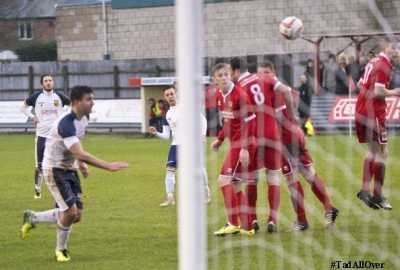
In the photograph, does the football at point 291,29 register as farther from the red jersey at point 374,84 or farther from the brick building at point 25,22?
the brick building at point 25,22

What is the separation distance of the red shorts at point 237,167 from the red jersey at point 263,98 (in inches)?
9.5

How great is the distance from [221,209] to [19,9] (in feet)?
160

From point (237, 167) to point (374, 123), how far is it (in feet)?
7.61

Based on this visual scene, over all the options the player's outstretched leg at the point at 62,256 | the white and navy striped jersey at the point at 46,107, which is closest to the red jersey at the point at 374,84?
the player's outstretched leg at the point at 62,256

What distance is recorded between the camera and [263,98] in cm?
1020

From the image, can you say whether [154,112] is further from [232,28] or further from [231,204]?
[231,204]

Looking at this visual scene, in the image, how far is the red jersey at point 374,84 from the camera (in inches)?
442

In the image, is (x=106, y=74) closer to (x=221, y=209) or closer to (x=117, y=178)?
(x=117, y=178)

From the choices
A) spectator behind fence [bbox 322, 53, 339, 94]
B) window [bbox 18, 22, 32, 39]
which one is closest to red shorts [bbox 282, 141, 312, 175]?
spectator behind fence [bbox 322, 53, 339, 94]

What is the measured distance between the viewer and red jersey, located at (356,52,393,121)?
36.8ft

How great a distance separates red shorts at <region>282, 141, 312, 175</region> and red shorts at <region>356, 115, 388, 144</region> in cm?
138

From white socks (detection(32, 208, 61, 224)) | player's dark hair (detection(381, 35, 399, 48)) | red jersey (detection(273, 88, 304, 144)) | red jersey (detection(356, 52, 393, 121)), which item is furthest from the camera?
red jersey (detection(356, 52, 393, 121))

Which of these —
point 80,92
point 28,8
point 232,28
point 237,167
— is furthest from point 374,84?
point 28,8

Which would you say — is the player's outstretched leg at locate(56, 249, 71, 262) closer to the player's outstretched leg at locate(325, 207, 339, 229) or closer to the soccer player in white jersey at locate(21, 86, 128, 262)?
the soccer player in white jersey at locate(21, 86, 128, 262)
